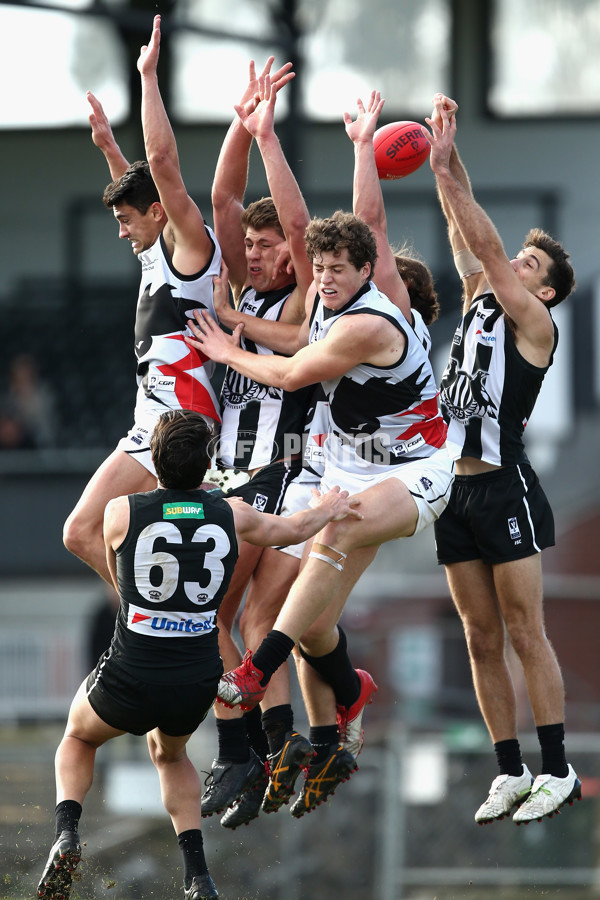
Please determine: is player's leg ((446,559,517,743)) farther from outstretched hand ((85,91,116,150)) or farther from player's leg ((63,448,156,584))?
outstretched hand ((85,91,116,150))

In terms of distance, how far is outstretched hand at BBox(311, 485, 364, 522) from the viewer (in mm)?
5637

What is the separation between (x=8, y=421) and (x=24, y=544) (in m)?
2.49

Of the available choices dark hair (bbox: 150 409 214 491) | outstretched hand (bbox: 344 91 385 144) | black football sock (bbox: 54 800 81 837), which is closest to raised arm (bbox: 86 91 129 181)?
outstretched hand (bbox: 344 91 385 144)

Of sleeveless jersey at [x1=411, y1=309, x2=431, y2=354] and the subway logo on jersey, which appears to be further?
sleeveless jersey at [x1=411, y1=309, x2=431, y2=354]

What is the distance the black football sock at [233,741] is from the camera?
20.0ft

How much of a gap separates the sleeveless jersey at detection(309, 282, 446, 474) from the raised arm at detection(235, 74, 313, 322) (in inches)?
11.9

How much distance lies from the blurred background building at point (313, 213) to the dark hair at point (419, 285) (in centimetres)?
903

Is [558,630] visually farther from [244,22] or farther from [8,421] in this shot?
[244,22]

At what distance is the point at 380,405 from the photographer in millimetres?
5824

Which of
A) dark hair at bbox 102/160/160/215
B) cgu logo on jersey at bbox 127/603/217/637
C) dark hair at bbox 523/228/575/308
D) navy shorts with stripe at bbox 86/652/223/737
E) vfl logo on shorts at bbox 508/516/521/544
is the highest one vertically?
dark hair at bbox 102/160/160/215

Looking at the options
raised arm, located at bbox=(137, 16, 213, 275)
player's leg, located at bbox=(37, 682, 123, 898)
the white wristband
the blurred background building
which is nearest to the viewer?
player's leg, located at bbox=(37, 682, 123, 898)

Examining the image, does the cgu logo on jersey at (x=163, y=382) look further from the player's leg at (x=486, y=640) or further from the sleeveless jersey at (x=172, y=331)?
the player's leg at (x=486, y=640)

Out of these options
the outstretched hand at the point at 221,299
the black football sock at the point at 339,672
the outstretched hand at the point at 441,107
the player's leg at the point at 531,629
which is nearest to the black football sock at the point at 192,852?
the black football sock at the point at 339,672

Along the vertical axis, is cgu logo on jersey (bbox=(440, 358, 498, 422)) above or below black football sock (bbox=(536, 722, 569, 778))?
above
